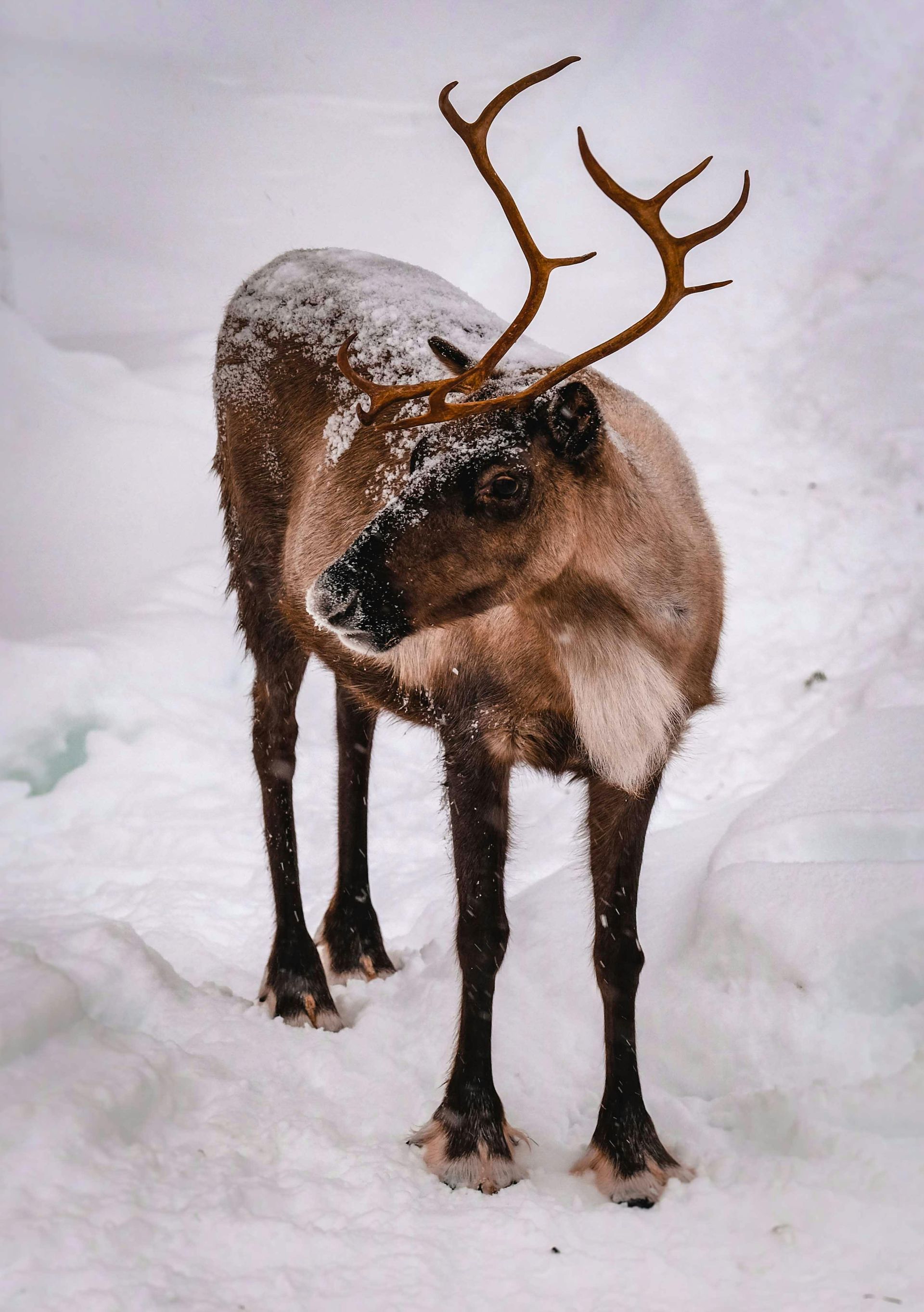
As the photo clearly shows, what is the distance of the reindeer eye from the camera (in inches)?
91.4

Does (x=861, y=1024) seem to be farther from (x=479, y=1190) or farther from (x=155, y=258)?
(x=155, y=258)

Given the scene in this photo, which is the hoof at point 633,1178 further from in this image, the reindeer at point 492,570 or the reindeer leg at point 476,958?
the reindeer leg at point 476,958

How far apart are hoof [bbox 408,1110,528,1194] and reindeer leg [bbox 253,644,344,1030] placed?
0.86 m

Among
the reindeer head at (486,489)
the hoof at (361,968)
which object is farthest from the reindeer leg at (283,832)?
the reindeer head at (486,489)

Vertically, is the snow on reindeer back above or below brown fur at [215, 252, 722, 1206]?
above

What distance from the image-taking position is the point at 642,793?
2.70m

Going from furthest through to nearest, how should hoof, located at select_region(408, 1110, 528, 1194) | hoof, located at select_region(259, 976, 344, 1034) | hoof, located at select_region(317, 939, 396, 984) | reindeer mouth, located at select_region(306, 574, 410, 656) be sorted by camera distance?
1. hoof, located at select_region(317, 939, 396, 984)
2. hoof, located at select_region(259, 976, 344, 1034)
3. hoof, located at select_region(408, 1110, 528, 1194)
4. reindeer mouth, located at select_region(306, 574, 410, 656)

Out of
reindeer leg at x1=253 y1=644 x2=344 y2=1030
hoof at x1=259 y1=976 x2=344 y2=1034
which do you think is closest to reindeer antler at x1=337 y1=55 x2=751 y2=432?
reindeer leg at x1=253 y1=644 x2=344 y2=1030

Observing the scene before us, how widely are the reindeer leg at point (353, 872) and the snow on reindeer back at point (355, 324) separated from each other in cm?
105

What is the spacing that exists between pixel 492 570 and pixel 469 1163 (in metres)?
1.33

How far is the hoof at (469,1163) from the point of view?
2564mm

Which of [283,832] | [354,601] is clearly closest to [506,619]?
[354,601]

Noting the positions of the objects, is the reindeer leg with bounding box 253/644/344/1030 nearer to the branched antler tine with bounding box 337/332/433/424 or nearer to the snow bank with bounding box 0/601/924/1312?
the snow bank with bounding box 0/601/924/1312

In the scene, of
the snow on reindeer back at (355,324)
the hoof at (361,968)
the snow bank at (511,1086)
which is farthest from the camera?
the hoof at (361,968)
